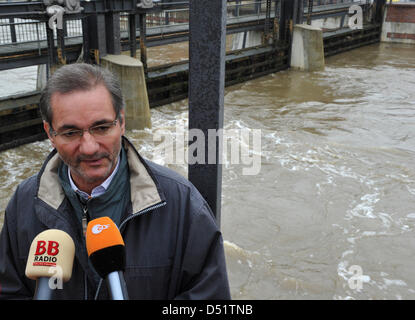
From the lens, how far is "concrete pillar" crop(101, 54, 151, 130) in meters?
9.95

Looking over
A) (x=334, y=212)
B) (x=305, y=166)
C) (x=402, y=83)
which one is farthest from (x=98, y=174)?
(x=402, y=83)

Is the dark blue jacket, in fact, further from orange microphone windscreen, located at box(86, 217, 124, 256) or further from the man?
orange microphone windscreen, located at box(86, 217, 124, 256)

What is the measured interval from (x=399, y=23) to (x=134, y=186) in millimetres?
25496

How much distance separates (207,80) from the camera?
2736 millimetres

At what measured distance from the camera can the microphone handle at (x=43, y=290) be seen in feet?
4.25

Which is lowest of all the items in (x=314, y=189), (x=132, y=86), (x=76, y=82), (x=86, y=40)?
(x=314, y=189)

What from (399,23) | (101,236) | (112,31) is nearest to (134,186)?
(101,236)

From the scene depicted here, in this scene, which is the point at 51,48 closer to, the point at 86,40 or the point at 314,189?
the point at 86,40

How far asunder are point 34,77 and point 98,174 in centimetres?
1713

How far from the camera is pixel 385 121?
11.8 metres

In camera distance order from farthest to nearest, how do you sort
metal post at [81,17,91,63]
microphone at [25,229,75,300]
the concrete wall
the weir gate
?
the concrete wall < metal post at [81,17,91,63] < the weir gate < microphone at [25,229,75,300]

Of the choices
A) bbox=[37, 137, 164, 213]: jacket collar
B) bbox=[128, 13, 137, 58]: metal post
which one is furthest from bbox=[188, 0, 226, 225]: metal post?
bbox=[128, 13, 137, 58]: metal post

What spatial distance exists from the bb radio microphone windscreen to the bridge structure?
1488 millimetres

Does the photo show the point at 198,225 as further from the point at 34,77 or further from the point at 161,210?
the point at 34,77
